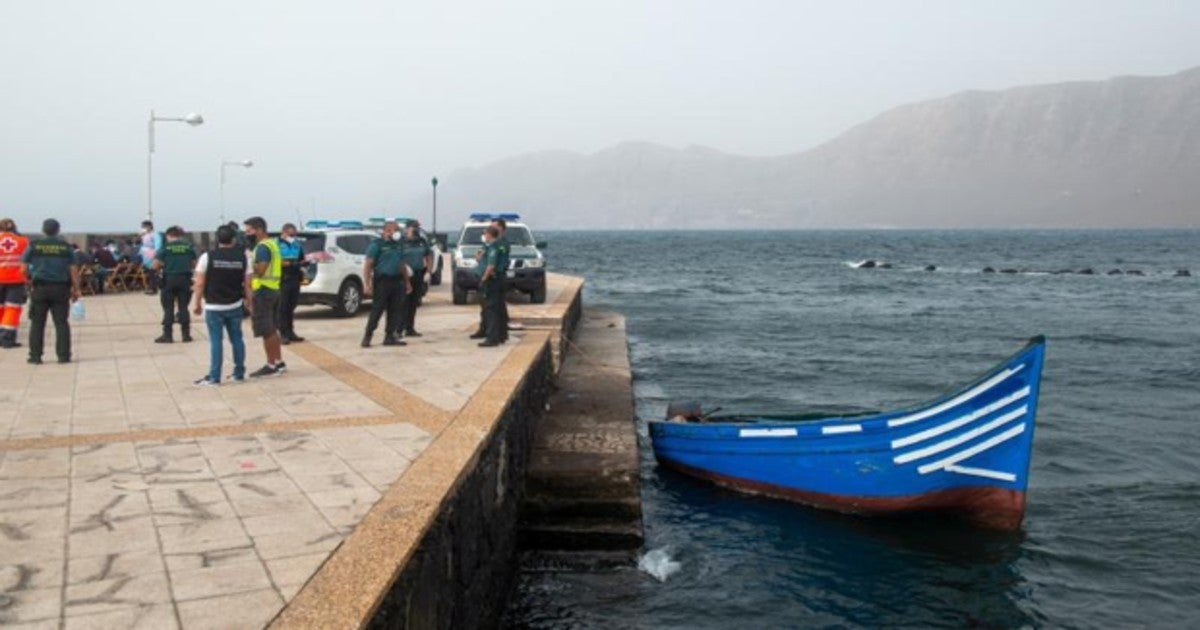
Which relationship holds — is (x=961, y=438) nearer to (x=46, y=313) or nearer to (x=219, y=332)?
(x=219, y=332)

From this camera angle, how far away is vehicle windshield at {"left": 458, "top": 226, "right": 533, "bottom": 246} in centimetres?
2208

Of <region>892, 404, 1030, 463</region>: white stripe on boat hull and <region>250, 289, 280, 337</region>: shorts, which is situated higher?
<region>250, 289, 280, 337</region>: shorts

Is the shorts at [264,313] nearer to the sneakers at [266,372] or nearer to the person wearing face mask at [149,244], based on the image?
the sneakers at [266,372]

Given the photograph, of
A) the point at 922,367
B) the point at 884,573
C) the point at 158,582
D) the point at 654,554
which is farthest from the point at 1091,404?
the point at 158,582

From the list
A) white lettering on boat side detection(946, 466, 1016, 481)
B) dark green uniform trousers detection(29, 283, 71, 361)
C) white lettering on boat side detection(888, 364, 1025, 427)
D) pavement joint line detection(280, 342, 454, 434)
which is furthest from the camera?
dark green uniform trousers detection(29, 283, 71, 361)

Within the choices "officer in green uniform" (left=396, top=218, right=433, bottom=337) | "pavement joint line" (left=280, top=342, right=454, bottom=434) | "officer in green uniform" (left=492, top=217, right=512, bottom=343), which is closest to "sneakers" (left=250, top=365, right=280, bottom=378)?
"pavement joint line" (left=280, top=342, right=454, bottom=434)

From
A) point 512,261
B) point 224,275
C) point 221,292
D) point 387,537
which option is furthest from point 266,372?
point 512,261

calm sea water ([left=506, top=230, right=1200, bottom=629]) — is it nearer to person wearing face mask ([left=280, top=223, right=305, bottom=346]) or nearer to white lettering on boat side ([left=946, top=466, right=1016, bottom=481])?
white lettering on boat side ([left=946, top=466, right=1016, bottom=481])

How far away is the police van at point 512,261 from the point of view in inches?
818

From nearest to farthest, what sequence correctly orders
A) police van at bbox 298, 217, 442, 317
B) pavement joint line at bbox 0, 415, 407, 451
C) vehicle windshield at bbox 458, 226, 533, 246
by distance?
pavement joint line at bbox 0, 415, 407, 451 → police van at bbox 298, 217, 442, 317 → vehicle windshield at bbox 458, 226, 533, 246

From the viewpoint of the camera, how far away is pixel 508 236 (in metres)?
22.1

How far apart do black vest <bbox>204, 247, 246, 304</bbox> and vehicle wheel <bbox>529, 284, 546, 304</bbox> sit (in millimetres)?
10296

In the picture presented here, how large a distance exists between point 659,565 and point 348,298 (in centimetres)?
1142

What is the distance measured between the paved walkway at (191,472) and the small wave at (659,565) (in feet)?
7.77
